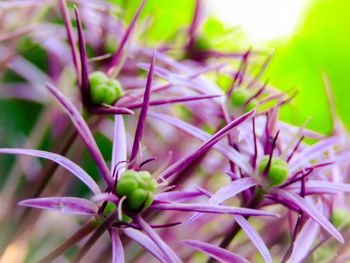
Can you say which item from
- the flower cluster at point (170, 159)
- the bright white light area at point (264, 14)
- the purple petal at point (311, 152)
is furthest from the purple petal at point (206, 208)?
the bright white light area at point (264, 14)

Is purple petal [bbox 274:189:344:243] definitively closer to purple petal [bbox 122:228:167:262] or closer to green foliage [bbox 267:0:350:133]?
purple petal [bbox 122:228:167:262]

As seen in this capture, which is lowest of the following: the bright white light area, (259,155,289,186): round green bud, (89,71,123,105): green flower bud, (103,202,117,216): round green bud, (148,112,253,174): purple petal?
(103,202,117,216): round green bud

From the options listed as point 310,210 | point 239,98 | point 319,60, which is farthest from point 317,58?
Result: point 310,210

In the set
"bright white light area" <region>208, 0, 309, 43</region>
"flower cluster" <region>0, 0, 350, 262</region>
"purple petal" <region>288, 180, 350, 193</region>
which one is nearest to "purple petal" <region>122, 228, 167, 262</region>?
"flower cluster" <region>0, 0, 350, 262</region>

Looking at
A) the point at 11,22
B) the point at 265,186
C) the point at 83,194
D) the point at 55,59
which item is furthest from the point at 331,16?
the point at 265,186

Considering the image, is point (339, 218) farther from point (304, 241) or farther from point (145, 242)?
point (145, 242)

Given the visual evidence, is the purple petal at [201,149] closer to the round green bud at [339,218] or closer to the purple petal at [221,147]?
the purple petal at [221,147]

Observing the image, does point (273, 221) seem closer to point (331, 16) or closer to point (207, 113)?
point (207, 113)
